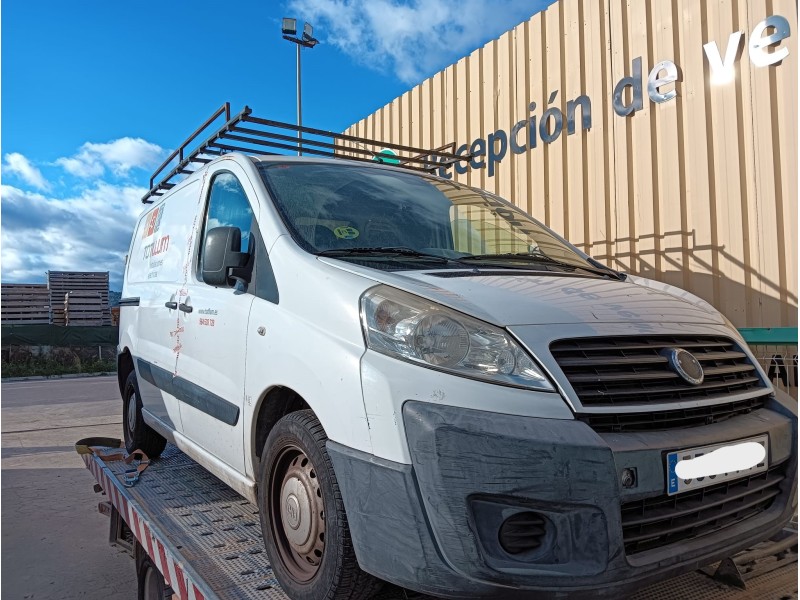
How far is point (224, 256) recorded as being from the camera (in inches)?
92.4

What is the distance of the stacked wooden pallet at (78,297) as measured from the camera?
21.4 m

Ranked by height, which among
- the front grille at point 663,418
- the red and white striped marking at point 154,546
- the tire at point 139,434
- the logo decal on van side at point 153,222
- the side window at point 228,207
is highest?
the logo decal on van side at point 153,222


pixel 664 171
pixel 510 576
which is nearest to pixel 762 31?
pixel 664 171

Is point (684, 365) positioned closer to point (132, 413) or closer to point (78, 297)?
point (132, 413)

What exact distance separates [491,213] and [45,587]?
11.6 ft

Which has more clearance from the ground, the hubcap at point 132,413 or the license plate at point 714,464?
the license plate at point 714,464

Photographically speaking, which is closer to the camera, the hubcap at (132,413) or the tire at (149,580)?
the tire at (149,580)

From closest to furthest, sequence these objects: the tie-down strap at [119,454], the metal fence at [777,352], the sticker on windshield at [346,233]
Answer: the sticker on windshield at [346,233]
the tie-down strap at [119,454]
the metal fence at [777,352]

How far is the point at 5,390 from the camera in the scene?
1451 cm

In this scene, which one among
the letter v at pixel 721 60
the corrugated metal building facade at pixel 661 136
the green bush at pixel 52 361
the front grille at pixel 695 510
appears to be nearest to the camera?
the front grille at pixel 695 510

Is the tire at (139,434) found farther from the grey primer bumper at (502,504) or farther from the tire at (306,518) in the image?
the grey primer bumper at (502,504)

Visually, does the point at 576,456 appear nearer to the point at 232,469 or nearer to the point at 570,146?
the point at 232,469

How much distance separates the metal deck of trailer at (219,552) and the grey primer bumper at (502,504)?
1.42 ft

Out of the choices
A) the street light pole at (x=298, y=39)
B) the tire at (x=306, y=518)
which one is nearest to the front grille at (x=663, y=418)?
the tire at (x=306, y=518)
